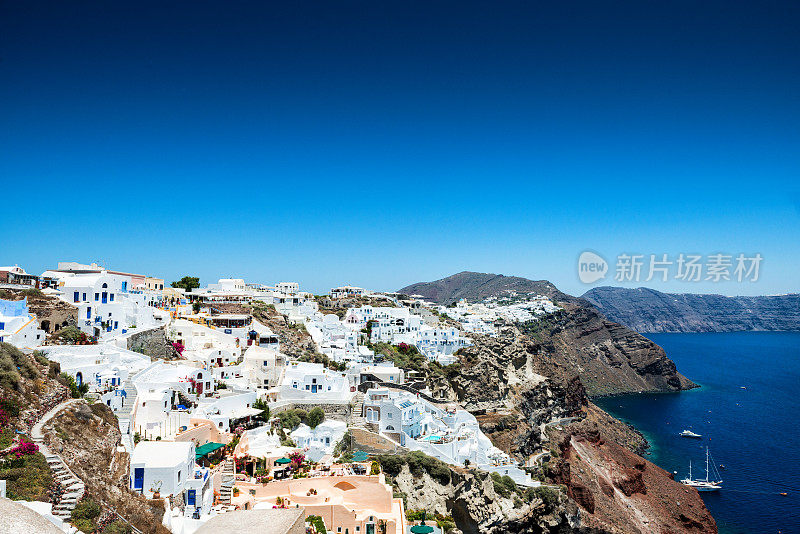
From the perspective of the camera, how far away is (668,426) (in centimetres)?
5556

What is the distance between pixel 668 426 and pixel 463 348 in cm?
2707

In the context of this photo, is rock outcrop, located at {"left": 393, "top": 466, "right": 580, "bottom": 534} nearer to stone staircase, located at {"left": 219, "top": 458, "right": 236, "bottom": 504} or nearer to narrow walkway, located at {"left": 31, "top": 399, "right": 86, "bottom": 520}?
stone staircase, located at {"left": 219, "top": 458, "right": 236, "bottom": 504}

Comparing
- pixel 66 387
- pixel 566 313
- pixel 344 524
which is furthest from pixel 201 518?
pixel 566 313

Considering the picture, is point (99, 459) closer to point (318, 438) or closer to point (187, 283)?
point (318, 438)

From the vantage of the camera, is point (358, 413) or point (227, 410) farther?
point (358, 413)

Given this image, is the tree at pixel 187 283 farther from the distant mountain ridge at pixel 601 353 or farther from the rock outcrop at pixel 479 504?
the distant mountain ridge at pixel 601 353

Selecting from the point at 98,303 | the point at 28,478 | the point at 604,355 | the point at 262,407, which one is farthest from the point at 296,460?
the point at 604,355

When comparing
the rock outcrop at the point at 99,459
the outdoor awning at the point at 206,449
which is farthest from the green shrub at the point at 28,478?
the outdoor awning at the point at 206,449

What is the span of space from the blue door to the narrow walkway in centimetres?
241

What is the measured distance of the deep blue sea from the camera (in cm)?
3391

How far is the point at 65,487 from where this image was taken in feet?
36.0

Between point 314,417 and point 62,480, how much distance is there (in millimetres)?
11917

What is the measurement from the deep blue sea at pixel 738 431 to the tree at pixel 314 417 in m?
25.2

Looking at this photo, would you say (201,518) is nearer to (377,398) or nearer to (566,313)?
(377,398)
